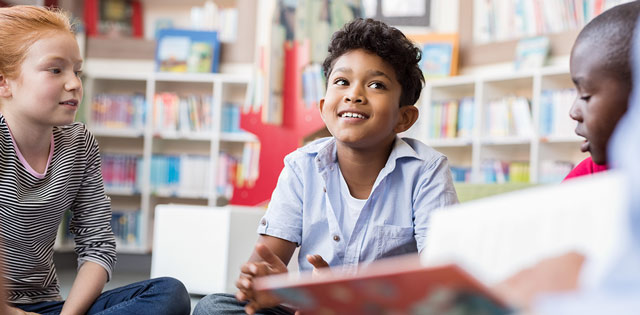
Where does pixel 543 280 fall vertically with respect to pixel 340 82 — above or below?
below

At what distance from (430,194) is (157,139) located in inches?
156

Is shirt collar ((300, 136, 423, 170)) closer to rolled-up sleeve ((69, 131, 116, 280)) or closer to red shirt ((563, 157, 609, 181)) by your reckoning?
red shirt ((563, 157, 609, 181))

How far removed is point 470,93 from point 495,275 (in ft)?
14.6

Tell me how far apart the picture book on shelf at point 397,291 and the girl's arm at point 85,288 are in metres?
1.02

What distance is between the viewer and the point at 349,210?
1.48m

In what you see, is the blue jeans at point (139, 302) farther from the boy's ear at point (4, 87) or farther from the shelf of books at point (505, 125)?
the shelf of books at point (505, 125)

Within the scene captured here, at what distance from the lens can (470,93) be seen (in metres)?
4.82

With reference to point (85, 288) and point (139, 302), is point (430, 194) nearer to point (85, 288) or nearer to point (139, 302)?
point (139, 302)

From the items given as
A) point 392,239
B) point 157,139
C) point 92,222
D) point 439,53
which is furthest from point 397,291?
point 157,139

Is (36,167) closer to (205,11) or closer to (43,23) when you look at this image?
(43,23)

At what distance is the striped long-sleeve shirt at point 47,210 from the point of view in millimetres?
1418

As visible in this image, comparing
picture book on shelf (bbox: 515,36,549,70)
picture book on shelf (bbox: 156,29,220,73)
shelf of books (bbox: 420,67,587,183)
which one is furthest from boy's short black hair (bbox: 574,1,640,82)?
picture book on shelf (bbox: 156,29,220,73)

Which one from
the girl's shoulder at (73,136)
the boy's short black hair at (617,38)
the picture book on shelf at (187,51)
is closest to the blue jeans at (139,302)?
the girl's shoulder at (73,136)

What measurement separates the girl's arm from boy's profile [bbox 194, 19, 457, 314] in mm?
224
